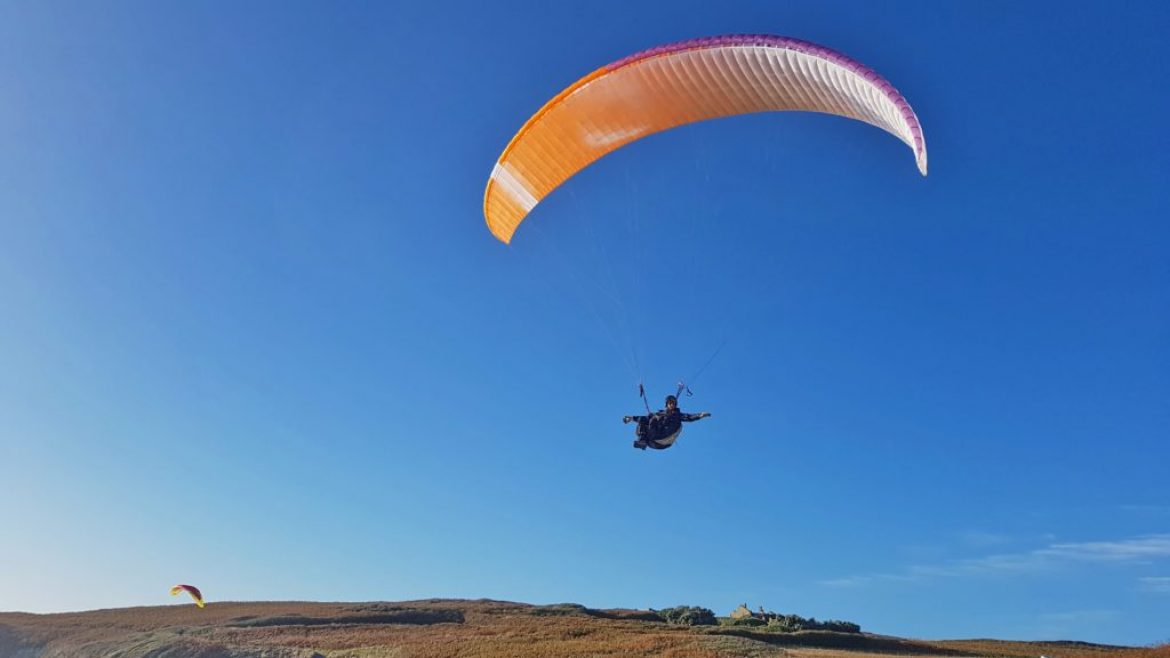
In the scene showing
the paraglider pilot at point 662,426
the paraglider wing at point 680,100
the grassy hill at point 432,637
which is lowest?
the grassy hill at point 432,637

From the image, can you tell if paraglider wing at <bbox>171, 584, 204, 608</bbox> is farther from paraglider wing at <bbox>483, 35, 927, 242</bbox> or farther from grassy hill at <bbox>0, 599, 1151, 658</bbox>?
paraglider wing at <bbox>483, 35, 927, 242</bbox>

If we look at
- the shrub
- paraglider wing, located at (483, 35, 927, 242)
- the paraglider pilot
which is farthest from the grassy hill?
paraglider wing, located at (483, 35, 927, 242)

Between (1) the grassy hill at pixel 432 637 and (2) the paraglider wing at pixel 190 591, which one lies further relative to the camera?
(2) the paraglider wing at pixel 190 591

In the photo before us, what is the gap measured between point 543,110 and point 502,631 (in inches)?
645

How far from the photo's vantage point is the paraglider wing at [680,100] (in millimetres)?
14468

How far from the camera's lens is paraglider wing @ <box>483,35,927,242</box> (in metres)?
14.5

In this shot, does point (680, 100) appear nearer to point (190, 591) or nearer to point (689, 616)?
point (689, 616)

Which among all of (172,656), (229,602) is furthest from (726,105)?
(229,602)

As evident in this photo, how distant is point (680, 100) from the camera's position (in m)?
17.2

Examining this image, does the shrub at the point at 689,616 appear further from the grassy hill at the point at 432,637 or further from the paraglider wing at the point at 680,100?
the paraglider wing at the point at 680,100

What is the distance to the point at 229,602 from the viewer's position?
40.5 m

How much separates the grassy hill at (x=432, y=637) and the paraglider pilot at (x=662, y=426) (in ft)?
16.7

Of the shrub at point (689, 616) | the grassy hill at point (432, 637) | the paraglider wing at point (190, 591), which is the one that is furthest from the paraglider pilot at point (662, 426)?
the paraglider wing at point (190, 591)

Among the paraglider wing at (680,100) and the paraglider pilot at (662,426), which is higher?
the paraglider wing at (680,100)
